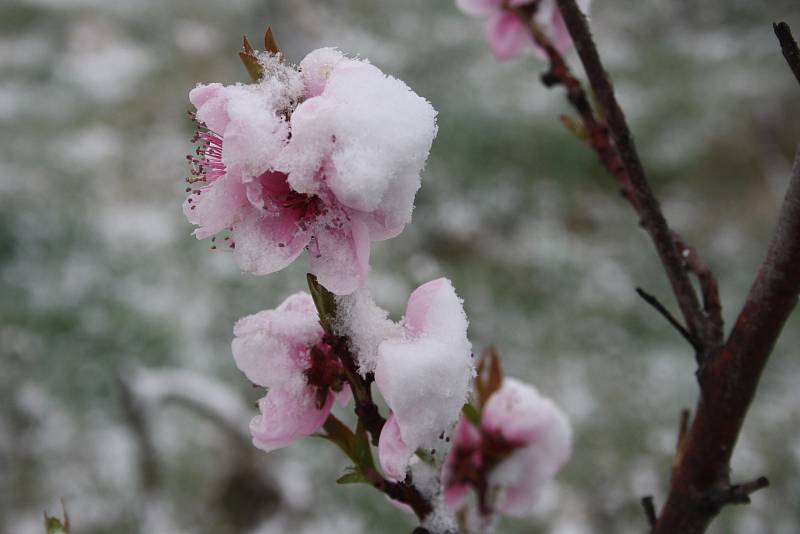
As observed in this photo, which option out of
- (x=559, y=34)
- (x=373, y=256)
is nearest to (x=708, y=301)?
(x=559, y=34)

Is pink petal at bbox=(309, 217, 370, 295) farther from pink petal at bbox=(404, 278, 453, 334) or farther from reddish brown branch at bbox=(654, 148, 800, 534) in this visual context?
reddish brown branch at bbox=(654, 148, 800, 534)

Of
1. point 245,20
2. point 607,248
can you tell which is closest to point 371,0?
point 245,20

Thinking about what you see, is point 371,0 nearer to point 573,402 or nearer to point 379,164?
point 573,402

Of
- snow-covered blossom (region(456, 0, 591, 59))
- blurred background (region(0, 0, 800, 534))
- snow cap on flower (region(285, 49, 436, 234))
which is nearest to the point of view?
snow cap on flower (region(285, 49, 436, 234))

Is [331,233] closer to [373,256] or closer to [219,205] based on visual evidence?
[219,205]

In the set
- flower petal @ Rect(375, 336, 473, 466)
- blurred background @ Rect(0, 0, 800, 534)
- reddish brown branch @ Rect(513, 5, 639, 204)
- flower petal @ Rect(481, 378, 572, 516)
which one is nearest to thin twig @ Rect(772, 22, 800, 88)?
reddish brown branch @ Rect(513, 5, 639, 204)

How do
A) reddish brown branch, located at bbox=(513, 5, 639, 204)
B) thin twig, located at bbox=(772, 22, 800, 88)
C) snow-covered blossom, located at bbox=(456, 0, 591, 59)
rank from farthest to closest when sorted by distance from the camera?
snow-covered blossom, located at bbox=(456, 0, 591, 59), reddish brown branch, located at bbox=(513, 5, 639, 204), thin twig, located at bbox=(772, 22, 800, 88)
